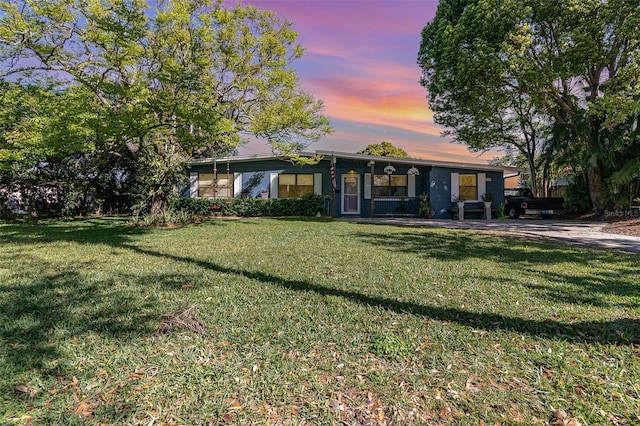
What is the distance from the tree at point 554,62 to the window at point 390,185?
4.48 m

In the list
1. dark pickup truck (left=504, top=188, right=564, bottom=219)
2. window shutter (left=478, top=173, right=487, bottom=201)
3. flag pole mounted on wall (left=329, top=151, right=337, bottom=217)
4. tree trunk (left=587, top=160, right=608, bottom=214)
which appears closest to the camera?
tree trunk (left=587, top=160, right=608, bottom=214)

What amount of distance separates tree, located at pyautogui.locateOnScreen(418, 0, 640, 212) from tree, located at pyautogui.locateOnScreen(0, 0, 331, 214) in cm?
599

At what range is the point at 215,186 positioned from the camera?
17875mm

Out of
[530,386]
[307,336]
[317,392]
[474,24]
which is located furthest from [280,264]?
[474,24]

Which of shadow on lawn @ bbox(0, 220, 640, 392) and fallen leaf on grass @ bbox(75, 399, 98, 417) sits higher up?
shadow on lawn @ bbox(0, 220, 640, 392)

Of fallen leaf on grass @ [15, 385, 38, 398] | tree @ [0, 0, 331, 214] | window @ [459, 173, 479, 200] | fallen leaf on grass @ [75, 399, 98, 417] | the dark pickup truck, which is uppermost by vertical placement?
tree @ [0, 0, 331, 214]

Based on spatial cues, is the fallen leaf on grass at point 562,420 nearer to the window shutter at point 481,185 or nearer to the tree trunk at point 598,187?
the tree trunk at point 598,187

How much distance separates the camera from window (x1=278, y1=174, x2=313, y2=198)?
57.6 feet

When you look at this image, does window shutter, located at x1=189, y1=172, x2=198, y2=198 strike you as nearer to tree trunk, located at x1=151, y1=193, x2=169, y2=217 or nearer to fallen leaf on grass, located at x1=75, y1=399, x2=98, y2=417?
tree trunk, located at x1=151, y1=193, x2=169, y2=217

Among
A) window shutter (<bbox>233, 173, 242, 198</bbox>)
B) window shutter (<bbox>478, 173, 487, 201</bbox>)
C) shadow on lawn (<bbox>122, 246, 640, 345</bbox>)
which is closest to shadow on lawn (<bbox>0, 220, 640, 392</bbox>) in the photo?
shadow on lawn (<bbox>122, 246, 640, 345</bbox>)

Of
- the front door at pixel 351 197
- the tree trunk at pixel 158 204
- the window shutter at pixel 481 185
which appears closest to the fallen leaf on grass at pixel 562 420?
the tree trunk at pixel 158 204

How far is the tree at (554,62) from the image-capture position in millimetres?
11438

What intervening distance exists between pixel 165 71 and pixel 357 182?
1072 centimetres

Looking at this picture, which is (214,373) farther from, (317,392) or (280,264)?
(280,264)
